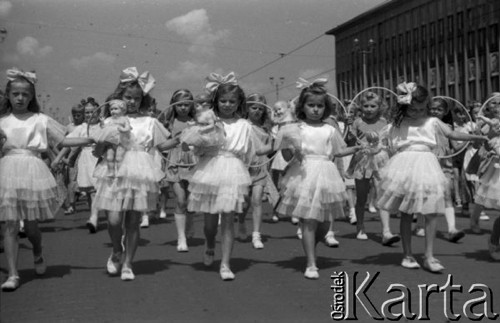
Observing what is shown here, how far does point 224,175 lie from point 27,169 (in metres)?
2.03

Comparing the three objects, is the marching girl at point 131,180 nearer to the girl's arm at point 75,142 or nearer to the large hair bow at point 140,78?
the large hair bow at point 140,78

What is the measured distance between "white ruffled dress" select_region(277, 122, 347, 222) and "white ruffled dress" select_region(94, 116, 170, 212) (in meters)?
1.44

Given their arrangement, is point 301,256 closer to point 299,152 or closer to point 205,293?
point 299,152

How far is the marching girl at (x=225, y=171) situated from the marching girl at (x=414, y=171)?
165cm

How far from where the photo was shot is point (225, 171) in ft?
24.3

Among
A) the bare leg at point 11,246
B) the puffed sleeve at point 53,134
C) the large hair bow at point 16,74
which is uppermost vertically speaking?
the large hair bow at point 16,74

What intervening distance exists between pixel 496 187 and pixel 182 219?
409cm

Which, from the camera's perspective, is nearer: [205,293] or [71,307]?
[71,307]

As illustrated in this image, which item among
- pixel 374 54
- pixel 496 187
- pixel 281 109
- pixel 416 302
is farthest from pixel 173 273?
pixel 374 54

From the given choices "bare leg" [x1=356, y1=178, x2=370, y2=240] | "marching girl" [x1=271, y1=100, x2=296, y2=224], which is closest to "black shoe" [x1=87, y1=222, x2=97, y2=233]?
"marching girl" [x1=271, y1=100, x2=296, y2=224]

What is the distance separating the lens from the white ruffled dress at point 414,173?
24.9 feet

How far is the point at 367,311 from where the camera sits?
234 inches

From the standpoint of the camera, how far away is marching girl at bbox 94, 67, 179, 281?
23.7 ft

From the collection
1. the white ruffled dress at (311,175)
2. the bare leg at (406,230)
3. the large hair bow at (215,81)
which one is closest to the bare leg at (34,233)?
the large hair bow at (215,81)
